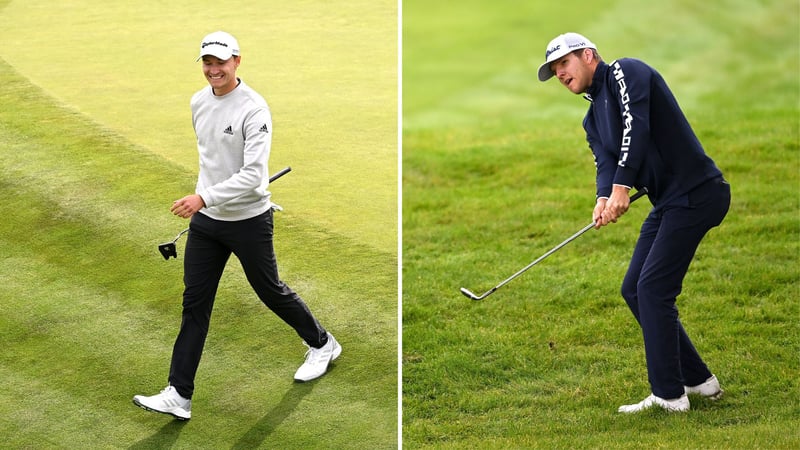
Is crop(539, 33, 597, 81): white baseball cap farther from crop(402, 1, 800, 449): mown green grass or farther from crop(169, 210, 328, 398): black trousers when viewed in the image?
crop(402, 1, 800, 449): mown green grass

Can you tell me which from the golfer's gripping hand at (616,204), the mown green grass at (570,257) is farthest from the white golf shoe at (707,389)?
the golfer's gripping hand at (616,204)

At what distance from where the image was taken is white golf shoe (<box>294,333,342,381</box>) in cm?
588

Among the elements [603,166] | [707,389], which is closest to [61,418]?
[603,166]

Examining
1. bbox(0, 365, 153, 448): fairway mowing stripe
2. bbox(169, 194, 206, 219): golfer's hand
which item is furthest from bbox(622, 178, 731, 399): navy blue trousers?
bbox(0, 365, 153, 448): fairway mowing stripe

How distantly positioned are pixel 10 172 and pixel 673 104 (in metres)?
4.14

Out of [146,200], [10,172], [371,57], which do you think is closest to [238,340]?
[146,200]

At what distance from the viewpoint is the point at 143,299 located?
255 inches

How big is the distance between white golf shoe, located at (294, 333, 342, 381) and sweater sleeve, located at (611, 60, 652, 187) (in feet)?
5.65

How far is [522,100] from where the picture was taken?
1383cm

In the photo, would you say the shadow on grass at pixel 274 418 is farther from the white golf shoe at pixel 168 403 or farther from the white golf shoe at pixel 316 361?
the white golf shoe at pixel 168 403

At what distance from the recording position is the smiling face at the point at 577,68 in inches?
214

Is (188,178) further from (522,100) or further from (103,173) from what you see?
(522,100)

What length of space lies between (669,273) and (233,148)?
2091 mm

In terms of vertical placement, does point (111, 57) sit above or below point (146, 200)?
above
